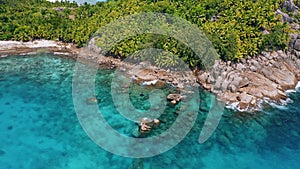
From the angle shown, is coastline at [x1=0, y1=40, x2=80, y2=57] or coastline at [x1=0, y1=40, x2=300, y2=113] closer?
coastline at [x1=0, y1=40, x2=300, y2=113]

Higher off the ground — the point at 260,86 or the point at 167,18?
the point at 167,18

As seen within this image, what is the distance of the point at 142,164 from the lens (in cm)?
3775

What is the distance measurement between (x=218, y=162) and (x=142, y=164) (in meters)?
10.3

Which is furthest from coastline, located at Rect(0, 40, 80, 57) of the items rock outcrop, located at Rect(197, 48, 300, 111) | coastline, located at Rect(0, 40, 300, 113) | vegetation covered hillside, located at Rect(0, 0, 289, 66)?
rock outcrop, located at Rect(197, 48, 300, 111)

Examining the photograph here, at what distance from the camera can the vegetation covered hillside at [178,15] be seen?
226 feet

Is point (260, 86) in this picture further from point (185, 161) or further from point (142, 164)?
point (142, 164)

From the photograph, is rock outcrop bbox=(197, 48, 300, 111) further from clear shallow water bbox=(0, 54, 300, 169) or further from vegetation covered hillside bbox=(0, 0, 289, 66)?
clear shallow water bbox=(0, 54, 300, 169)

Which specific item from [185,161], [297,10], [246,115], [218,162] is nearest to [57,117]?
[185,161]

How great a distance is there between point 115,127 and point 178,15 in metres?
44.4

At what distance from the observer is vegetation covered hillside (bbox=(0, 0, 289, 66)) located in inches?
2709

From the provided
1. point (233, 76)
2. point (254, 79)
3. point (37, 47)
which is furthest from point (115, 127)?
point (37, 47)

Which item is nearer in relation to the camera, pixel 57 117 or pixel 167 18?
pixel 57 117

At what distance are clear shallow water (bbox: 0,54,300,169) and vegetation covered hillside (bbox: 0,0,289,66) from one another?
51.5 ft

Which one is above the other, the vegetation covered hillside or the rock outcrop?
the vegetation covered hillside
